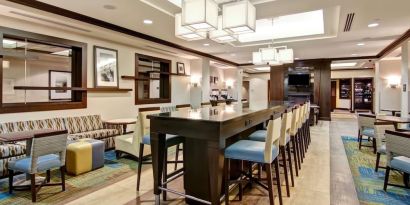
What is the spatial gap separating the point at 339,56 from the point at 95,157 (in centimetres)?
898

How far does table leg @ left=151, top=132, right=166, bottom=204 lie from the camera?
2486 millimetres

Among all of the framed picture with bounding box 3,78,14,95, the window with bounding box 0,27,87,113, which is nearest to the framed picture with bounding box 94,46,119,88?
the window with bounding box 0,27,87,113

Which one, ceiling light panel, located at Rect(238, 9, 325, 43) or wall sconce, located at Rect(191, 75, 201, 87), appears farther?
wall sconce, located at Rect(191, 75, 201, 87)

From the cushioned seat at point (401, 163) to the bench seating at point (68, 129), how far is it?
4832 millimetres

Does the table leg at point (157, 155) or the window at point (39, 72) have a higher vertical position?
the window at point (39, 72)

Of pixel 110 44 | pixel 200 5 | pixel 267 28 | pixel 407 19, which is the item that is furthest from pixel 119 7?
pixel 407 19

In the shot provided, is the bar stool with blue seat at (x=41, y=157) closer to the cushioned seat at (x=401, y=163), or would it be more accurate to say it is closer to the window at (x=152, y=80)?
the window at (x=152, y=80)

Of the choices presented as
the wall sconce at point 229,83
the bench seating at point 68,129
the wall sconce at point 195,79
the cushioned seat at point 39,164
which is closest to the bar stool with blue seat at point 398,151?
the cushioned seat at point 39,164

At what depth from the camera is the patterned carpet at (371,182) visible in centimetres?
286

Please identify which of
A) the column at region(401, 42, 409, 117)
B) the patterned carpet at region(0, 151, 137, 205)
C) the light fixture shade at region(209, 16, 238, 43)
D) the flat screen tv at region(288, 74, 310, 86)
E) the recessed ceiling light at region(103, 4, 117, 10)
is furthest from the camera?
the flat screen tv at region(288, 74, 310, 86)

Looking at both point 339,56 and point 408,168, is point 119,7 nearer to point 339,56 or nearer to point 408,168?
point 408,168

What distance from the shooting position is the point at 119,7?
12.7 ft

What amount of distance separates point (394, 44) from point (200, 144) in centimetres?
675

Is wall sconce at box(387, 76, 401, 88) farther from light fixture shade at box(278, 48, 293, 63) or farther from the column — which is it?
light fixture shade at box(278, 48, 293, 63)
